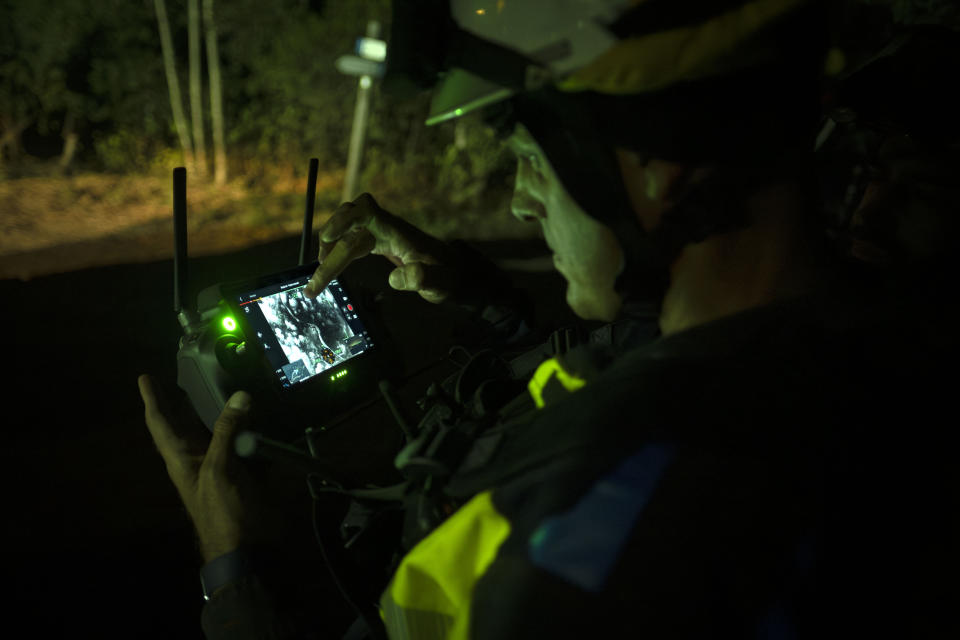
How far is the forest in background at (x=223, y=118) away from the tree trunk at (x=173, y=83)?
8 cm

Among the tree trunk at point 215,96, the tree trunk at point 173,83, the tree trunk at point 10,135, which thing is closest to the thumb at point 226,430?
the tree trunk at point 215,96

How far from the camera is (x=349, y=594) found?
51.9 inches

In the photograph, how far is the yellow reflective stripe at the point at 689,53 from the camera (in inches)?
35.8

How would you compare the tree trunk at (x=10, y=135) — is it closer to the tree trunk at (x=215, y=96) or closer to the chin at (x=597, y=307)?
the tree trunk at (x=215, y=96)

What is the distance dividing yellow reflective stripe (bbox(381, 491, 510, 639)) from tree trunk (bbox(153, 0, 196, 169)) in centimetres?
1402

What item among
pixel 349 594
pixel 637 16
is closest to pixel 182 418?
pixel 349 594

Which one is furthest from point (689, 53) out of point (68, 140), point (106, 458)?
point (68, 140)

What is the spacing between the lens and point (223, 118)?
13422 mm

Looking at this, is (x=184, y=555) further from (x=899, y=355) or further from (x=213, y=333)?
(x=899, y=355)

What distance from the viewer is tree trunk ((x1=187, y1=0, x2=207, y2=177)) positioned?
12188 millimetres

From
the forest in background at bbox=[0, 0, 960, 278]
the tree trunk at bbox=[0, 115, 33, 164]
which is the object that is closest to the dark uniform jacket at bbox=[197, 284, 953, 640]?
the forest in background at bbox=[0, 0, 960, 278]

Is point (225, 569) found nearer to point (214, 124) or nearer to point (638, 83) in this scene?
point (638, 83)

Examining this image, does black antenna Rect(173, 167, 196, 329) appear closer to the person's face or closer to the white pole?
the person's face

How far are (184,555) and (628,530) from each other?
9.77 feet
